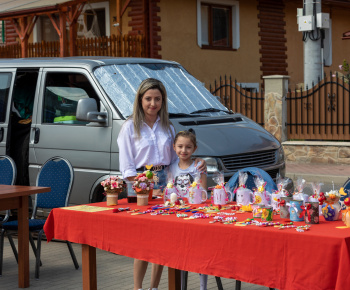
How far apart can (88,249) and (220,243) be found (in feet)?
4.35

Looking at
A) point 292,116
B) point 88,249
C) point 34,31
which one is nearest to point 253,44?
point 34,31

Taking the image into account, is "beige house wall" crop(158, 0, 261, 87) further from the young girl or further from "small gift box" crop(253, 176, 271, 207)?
"small gift box" crop(253, 176, 271, 207)

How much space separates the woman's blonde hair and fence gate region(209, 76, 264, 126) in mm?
11602

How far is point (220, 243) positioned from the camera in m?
4.83

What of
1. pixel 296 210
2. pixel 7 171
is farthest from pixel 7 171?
pixel 296 210

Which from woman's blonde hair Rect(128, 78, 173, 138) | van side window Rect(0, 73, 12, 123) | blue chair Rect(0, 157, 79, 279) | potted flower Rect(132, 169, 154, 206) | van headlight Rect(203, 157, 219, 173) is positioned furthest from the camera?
van side window Rect(0, 73, 12, 123)

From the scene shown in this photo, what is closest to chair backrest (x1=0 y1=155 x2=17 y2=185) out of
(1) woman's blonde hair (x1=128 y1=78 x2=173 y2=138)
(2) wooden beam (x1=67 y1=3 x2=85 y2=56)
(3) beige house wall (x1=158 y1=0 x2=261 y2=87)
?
(1) woman's blonde hair (x1=128 y1=78 x2=173 y2=138)

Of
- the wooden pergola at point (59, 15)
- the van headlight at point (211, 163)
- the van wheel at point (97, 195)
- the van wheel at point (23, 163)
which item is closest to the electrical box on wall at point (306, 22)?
the wooden pergola at point (59, 15)

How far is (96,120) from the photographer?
8359 millimetres

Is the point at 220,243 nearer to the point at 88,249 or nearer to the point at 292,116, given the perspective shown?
the point at 88,249

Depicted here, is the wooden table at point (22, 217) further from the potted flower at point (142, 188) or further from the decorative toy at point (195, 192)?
the decorative toy at point (195, 192)

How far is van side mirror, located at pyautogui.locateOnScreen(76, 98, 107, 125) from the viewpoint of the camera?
832cm

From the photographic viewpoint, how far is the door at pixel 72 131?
27.7 feet

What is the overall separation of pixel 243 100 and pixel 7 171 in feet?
34.6
